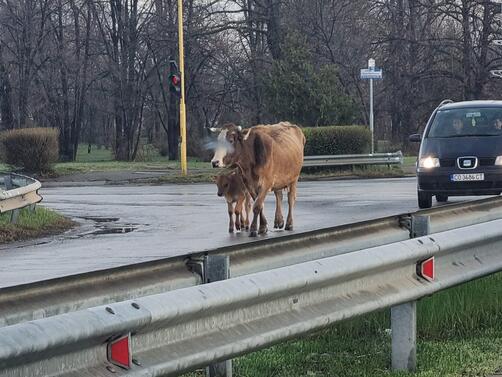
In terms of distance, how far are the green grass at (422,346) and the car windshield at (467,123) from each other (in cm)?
1132

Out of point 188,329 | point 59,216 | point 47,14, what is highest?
point 47,14

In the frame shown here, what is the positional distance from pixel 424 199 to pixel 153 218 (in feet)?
16.0

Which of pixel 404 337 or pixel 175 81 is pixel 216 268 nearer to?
pixel 404 337

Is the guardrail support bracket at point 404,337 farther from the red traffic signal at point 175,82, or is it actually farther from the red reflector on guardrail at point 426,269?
the red traffic signal at point 175,82

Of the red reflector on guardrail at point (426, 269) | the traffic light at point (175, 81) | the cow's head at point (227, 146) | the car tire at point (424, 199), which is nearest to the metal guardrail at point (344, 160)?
the traffic light at point (175, 81)

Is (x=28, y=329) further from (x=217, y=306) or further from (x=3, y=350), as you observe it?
(x=217, y=306)

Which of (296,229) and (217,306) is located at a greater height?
(217,306)

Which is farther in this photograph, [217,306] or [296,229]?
[296,229]

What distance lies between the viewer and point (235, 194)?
49.9 ft

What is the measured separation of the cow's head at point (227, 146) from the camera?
14.1m

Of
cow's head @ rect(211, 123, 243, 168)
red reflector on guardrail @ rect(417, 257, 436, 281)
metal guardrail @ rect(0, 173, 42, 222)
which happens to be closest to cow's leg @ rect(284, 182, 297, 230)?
cow's head @ rect(211, 123, 243, 168)

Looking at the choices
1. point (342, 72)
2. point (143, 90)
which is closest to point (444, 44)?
point (342, 72)

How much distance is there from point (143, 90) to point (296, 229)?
51024mm

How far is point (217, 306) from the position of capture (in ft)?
14.4
